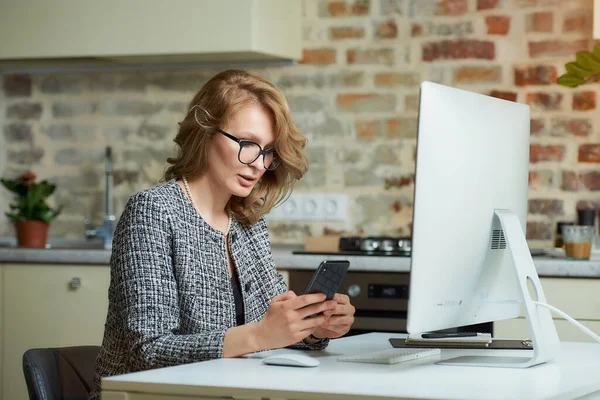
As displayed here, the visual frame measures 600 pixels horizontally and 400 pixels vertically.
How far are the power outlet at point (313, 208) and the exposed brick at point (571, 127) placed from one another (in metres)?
0.90

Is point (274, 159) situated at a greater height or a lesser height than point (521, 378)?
greater

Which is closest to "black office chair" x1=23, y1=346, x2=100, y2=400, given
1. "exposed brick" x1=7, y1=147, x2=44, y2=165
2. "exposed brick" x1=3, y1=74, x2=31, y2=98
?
"exposed brick" x1=7, y1=147, x2=44, y2=165

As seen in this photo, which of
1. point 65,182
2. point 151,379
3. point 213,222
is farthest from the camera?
point 65,182

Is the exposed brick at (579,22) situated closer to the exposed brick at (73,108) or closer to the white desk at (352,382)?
the exposed brick at (73,108)

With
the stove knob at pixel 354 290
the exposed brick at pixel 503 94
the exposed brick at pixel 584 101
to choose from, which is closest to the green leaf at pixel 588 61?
the exposed brick at pixel 584 101

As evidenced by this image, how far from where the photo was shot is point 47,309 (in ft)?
12.3

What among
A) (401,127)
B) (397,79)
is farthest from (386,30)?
(401,127)

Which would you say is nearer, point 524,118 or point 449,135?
point 449,135

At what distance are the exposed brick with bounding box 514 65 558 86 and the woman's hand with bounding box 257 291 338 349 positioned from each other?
222cm

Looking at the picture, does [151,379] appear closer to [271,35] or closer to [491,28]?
[271,35]

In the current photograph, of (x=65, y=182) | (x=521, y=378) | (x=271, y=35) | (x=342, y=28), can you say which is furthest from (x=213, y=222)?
(x=65, y=182)

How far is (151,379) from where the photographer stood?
1645 mm

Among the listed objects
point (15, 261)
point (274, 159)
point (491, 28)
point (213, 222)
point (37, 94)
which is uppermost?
point (491, 28)

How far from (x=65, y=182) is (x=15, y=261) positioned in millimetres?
669
